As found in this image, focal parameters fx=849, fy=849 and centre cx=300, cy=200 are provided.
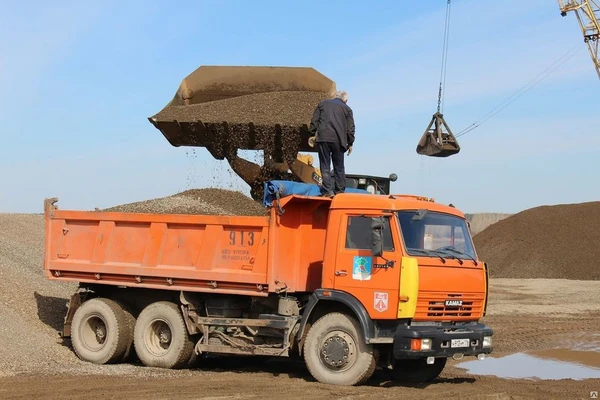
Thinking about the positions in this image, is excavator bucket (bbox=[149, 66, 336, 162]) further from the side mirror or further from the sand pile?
the sand pile

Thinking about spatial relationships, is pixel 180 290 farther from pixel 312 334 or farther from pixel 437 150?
pixel 437 150

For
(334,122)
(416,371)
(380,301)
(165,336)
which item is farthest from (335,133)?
(165,336)

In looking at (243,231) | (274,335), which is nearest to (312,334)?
(274,335)

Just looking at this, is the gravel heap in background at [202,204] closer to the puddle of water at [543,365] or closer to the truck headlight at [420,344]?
the puddle of water at [543,365]

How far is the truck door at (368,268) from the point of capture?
32.4ft

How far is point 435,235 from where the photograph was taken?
33.9ft

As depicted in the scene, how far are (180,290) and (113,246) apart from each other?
4.47 ft

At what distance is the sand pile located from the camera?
3775 cm

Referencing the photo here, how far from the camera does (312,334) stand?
33.9ft

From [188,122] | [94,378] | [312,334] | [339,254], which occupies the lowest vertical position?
[94,378]

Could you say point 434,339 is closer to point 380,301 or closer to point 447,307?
point 447,307

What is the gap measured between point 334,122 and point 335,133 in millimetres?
148

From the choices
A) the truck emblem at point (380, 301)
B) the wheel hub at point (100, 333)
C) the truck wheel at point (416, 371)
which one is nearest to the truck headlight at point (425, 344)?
the truck emblem at point (380, 301)

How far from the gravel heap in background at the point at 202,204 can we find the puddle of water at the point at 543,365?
4434mm
